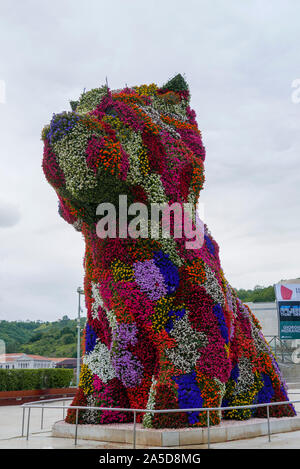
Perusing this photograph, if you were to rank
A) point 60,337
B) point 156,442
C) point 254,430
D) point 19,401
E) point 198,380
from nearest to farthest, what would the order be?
point 156,442, point 198,380, point 254,430, point 19,401, point 60,337

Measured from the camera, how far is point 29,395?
25.2 meters

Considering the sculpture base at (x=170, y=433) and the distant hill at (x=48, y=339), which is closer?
the sculpture base at (x=170, y=433)

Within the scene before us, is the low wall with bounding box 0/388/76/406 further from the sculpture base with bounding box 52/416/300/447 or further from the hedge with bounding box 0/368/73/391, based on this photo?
the sculpture base with bounding box 52/416/300/447

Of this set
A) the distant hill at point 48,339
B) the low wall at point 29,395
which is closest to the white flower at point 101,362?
the low wall at point 29,395

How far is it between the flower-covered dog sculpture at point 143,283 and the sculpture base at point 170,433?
0.84ft

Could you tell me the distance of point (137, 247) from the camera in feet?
31.6

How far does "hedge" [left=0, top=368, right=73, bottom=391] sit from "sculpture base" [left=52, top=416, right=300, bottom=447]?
51.0 ft

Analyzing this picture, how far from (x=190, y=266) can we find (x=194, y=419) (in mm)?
2882

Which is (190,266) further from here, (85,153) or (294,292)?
(294,292)

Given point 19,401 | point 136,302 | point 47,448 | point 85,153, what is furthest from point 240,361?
point 19,401

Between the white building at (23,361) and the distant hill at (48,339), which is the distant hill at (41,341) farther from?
the white building at (23,361)

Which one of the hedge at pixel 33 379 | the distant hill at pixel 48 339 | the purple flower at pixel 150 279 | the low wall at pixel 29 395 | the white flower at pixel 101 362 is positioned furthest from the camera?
the distant hill at pixel 48 339

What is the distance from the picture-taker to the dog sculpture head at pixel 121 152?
9039 mm

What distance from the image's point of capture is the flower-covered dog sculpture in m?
8.99
